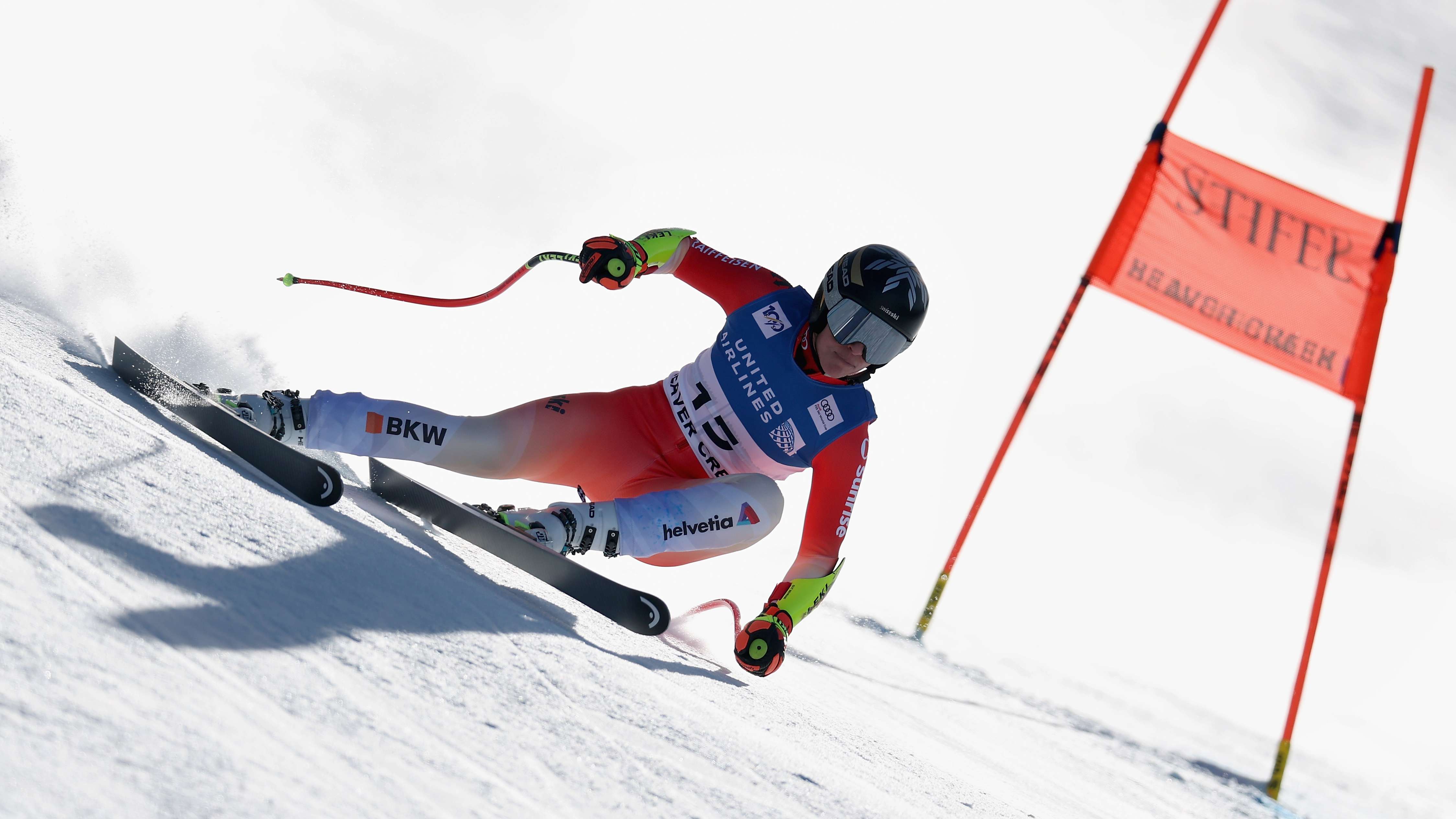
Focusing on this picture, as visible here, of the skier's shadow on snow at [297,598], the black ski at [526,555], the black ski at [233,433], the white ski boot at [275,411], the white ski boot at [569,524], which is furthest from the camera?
the white ski boot at [569,524]

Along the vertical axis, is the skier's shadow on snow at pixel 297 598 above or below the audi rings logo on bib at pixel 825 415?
below

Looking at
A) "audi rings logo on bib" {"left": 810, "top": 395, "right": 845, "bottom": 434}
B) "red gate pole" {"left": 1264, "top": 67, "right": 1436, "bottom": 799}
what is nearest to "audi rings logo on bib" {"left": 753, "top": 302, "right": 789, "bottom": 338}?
"audi rings logo on bib" {"left": 810, "top": 395, "right": 845, "bottom": 434}

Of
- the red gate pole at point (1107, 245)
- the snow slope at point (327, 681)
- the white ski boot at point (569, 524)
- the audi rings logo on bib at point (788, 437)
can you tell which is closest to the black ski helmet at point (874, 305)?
the audi rings logo on bib at point (788, 437)

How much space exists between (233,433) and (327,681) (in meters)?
1.43

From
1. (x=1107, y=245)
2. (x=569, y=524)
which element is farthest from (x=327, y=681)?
(x=1107, y=245)

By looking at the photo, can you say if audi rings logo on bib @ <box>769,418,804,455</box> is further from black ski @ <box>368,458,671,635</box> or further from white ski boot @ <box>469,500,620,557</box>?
black ski @ <box>368,458,671,635</box>

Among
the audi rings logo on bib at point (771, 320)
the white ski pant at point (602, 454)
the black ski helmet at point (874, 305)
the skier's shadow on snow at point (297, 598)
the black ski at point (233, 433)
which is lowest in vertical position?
the skier's shadow on snow at point (297, 598)

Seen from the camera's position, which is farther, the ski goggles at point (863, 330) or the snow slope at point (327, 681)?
the ski goggles at point (863, 330)

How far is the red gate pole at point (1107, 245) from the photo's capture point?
17.1ft

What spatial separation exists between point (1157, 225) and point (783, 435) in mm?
3102

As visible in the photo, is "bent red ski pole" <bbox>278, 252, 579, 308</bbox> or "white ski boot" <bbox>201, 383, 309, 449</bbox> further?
"bent red ski pole" <bbox>278, 252, 579, 308</bbox>

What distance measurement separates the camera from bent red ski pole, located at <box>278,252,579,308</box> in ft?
11.3

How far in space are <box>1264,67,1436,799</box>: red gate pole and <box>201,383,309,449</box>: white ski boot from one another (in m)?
4.43

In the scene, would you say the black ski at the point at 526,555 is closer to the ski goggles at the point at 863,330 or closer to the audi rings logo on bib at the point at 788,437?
the audi rings logo on bib at the point at 788,437
